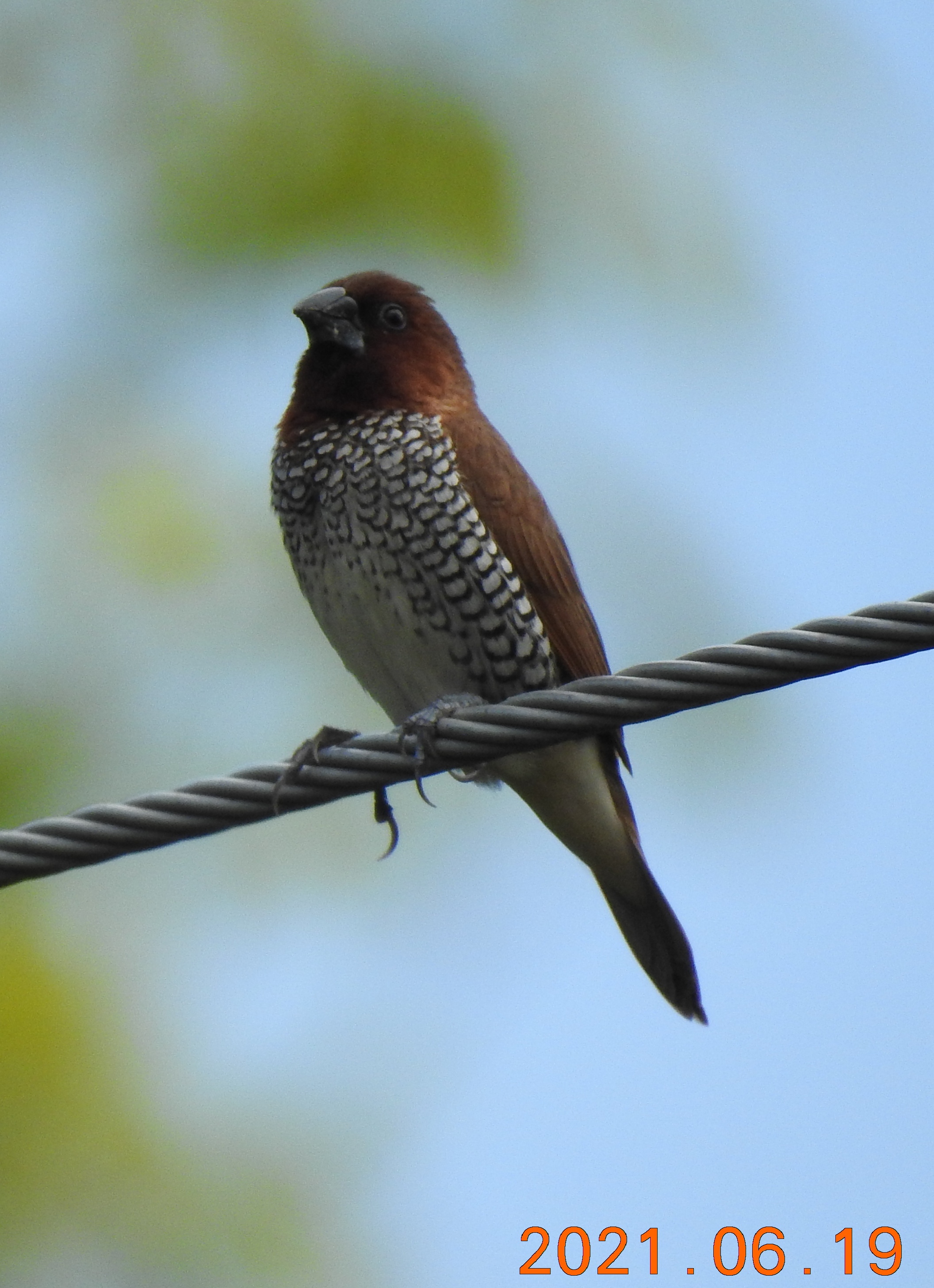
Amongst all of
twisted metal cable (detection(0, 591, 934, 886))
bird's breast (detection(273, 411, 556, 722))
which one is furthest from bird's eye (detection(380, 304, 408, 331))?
twisted metal cable (detection(0, 591, 934, 886))

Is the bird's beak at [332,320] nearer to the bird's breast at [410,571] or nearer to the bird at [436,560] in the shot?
the bird at [436,560]

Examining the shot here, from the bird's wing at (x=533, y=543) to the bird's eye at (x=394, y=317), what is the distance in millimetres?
439

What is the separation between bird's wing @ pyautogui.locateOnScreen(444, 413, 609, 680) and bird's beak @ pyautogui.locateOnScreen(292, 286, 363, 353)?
0.40 metres

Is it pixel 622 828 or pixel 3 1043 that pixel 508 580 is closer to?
pixel 622 828

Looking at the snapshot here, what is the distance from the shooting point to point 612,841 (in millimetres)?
4441

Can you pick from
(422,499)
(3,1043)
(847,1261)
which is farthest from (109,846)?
(847,1261)

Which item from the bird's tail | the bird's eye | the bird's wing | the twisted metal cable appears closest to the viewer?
the twisted metal cable

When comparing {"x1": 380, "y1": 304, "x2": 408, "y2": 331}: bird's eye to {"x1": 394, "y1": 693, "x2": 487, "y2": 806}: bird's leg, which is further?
{"x1": 380, "y1": 304, "x2": 408, "y2": 331}: bird's eye

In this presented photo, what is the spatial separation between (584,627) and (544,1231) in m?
2.06

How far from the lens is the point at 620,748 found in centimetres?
434

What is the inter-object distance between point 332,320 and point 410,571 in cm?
87

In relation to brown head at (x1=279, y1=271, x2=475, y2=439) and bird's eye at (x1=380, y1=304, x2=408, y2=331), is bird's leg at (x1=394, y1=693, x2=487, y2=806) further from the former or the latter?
bird's eye at (x1=380, y1=304, x2=408, y2=331)

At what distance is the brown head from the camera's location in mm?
4383

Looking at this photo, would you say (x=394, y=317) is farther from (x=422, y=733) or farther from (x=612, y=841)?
(x=422, y=733)
